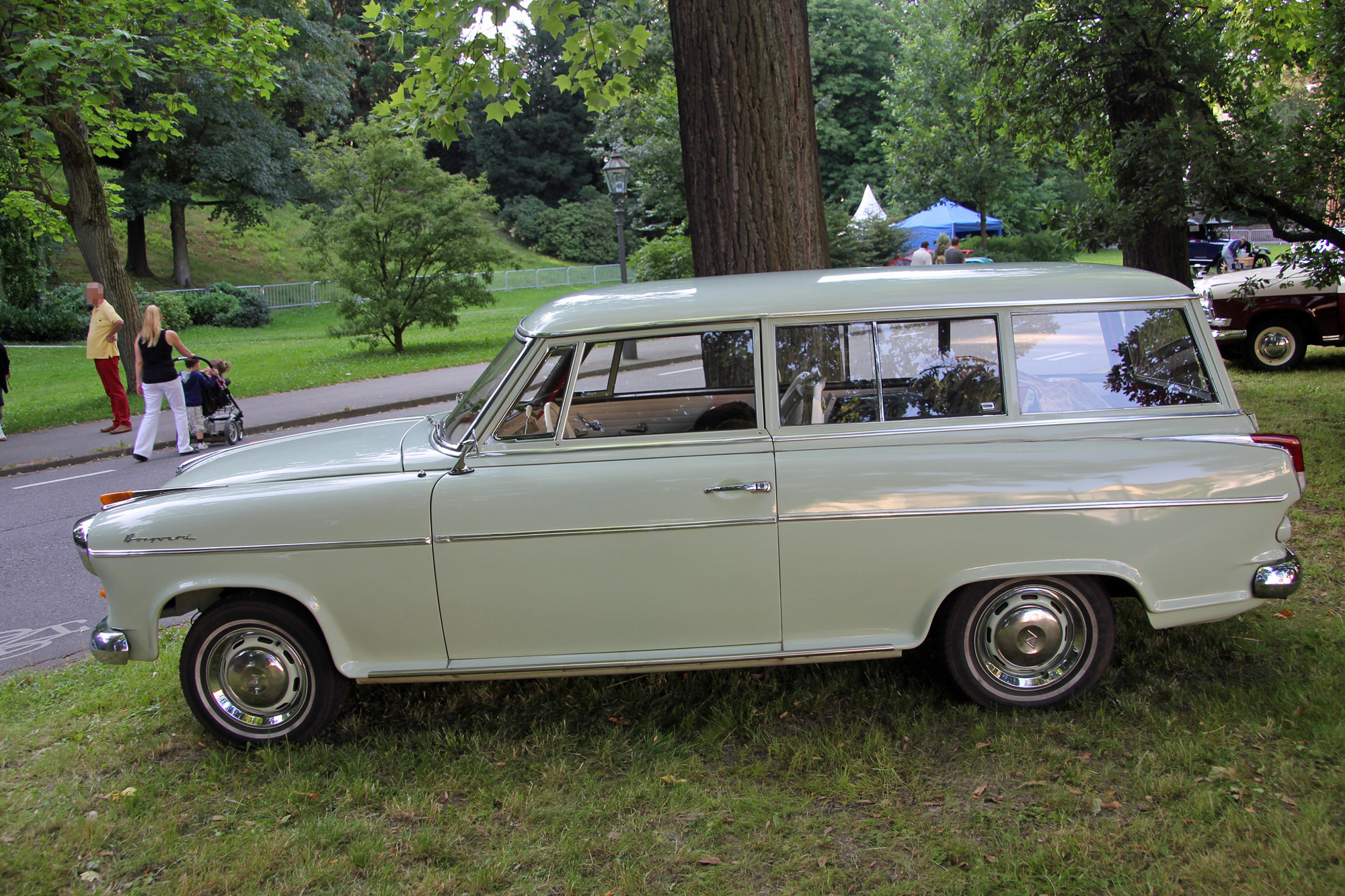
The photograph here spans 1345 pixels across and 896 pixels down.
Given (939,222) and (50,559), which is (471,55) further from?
(939,222)

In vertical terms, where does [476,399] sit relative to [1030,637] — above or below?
above

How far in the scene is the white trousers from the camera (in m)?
11.6

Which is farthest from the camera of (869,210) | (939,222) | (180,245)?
(180,245)

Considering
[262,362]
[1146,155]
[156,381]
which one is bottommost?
[262,362]

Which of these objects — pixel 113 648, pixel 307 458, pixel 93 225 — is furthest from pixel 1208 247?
pixel 113 648

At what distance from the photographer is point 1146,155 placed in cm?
952

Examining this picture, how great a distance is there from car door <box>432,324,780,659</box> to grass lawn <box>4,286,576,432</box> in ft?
44.5

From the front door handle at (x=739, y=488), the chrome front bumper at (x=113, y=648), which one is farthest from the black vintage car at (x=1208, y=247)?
the chrome front bumper at (x=113, y=648)

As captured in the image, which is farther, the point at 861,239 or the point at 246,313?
the point at 246,313

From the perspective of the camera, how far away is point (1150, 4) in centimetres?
995

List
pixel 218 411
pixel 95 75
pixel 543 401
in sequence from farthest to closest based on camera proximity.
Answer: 1. pixel 95 75
2. pixel 218 411
3. pixel 543 401

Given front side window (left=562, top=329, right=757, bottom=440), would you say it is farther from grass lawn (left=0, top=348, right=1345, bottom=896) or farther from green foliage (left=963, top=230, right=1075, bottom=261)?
green foliage (left=963, top=230, right=1075, bottom=261)

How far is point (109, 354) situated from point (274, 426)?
2.44m

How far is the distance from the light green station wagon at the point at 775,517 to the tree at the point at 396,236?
1830cm
